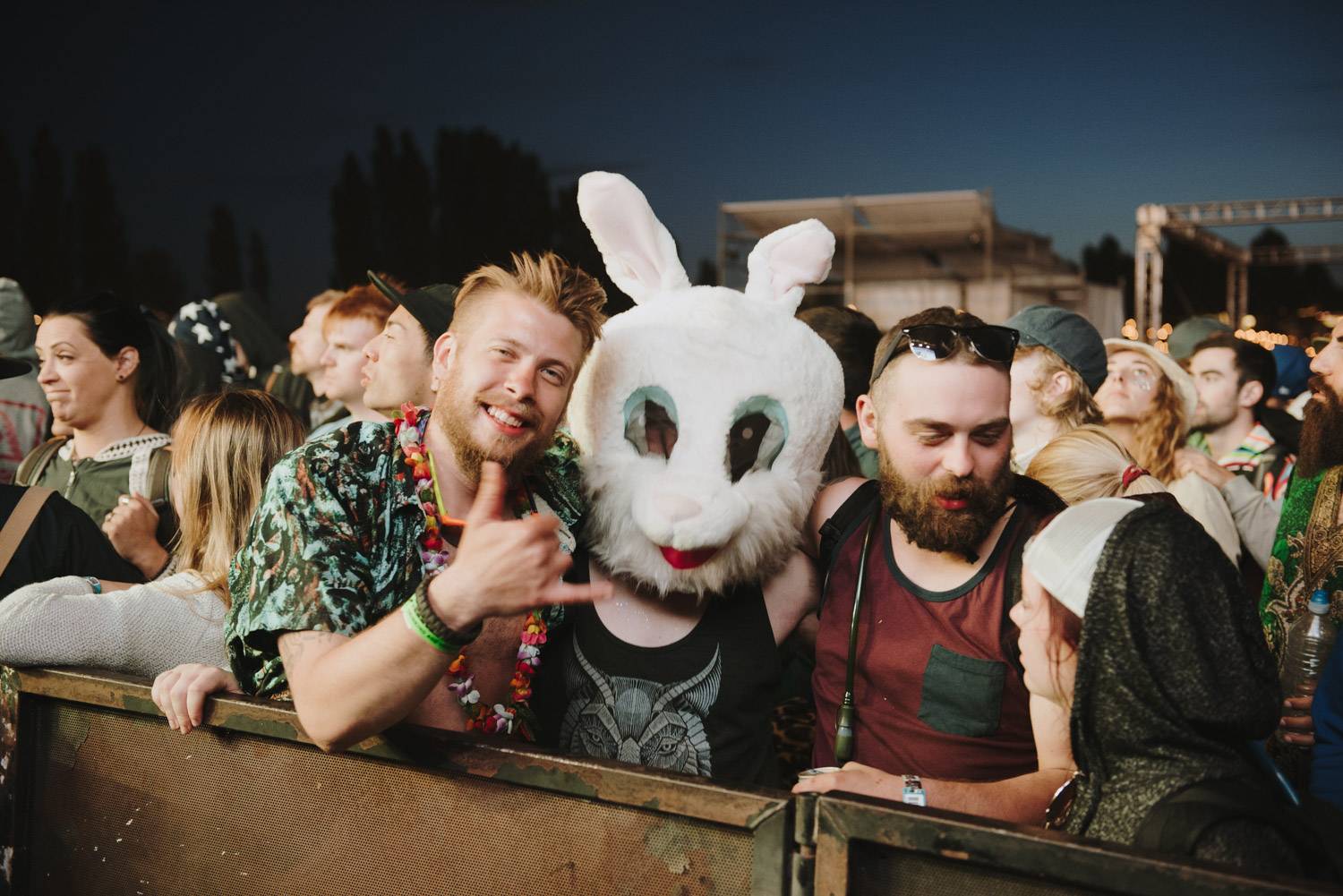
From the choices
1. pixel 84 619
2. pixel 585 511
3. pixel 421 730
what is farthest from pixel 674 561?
pixel 84 619

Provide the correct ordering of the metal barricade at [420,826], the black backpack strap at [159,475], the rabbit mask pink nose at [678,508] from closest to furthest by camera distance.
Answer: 1. the metal barricade at [420,826]
2. the rabbit mask pink nose at [678,508]
3. the black backpack strap at [159,475]

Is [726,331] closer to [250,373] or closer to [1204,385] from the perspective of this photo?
[1204,385]

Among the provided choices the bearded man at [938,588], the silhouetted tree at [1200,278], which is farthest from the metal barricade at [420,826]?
the silhouetted tree at [1200,278]

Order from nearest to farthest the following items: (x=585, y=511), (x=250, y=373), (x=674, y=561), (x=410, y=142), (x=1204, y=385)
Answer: (x=674, y=561) → (x=585, y=511) → (x=1204, y=385) → (x=250, y=373) → (x=410, y=142)

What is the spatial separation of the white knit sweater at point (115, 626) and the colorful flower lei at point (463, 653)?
71 cm

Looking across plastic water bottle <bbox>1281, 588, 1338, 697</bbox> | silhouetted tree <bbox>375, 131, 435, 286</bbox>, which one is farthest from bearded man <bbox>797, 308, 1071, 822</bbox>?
silhouetted tree <bbox>375, 131, 435, 286</bbox>

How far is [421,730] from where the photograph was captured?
1.55 meters

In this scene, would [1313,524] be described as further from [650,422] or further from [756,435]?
[650,422]

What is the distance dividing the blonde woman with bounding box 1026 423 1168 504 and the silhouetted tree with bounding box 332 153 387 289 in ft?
108

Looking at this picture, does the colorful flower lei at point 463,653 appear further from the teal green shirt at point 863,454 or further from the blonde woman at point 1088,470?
the teal green shirt at point 863,454

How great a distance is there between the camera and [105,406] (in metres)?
3.74

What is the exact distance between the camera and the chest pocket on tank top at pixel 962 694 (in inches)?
76.1

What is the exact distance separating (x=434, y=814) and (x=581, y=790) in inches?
10.8

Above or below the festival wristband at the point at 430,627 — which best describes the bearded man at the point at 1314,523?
below
